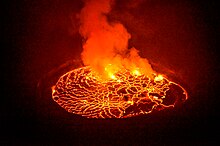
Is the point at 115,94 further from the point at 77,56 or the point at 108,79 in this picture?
the point at 77,56

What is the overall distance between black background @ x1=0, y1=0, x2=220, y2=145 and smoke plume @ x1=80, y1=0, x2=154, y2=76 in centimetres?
6

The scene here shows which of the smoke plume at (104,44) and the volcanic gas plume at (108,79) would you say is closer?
the volcanic gas plume at (108,79)

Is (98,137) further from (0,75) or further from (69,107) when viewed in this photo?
(0,75)

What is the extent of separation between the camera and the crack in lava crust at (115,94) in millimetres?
2076

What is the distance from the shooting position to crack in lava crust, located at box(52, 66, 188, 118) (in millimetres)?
2076

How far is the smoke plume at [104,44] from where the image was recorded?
2.29 meters

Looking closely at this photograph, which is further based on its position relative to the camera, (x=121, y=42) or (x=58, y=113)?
(x=121, y=42)

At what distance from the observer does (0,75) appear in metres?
2.31

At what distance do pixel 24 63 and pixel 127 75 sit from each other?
0.55 m

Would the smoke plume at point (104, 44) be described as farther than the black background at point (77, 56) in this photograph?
Yes

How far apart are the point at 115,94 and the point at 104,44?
31cm

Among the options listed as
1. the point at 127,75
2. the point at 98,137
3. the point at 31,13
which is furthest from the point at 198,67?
the point at 31,13

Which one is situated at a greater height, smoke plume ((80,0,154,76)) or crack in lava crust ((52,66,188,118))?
smoke plume ((80,0,154,76))

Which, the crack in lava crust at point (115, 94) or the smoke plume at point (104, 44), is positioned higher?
the smoke plume at point (104, 44)
